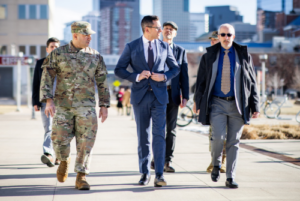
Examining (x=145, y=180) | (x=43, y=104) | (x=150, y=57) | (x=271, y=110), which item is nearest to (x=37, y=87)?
(x=43, y=104)

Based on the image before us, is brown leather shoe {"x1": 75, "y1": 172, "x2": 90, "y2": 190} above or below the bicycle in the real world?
above

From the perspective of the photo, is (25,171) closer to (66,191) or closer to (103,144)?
(66,191)

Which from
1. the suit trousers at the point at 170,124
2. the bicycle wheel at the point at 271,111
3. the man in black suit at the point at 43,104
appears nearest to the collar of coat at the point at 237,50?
the suit trousers at the point at 170,124

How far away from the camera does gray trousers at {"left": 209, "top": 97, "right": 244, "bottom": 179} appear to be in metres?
5.24

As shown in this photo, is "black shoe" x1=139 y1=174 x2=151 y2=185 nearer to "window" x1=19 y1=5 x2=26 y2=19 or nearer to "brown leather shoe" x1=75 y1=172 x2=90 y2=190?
"brown leather shoe" x1=75 y1=172 x2=90 y2=190

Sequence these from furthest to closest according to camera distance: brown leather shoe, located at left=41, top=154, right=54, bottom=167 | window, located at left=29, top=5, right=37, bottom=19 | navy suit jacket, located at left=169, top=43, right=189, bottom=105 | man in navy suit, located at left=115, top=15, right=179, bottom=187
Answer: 1. window, located at left=29, top=5, right=37, bottom=19
2. brown leather shoe, located at left=41, top=154, right=54, bottom=167
3. navy suit jacket, located at left=169, top=43, right=189, bottom=105
4. man in navy suit, located at left=115, top=15, right=179, bottom=187

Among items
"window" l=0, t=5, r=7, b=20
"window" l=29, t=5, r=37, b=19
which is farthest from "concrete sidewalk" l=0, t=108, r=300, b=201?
"window" l=0, t=5, r=7, b=20

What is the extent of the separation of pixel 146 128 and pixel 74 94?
98 cm

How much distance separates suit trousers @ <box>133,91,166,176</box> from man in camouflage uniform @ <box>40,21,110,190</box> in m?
0.59

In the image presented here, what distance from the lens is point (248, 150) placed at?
8.56 metres

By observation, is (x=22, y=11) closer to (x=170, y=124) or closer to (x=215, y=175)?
(x=170, y=124)

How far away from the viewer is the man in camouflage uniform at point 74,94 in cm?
504

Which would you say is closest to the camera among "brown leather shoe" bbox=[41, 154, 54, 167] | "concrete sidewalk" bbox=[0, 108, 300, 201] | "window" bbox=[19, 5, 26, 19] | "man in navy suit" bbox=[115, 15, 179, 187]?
"concrete sidewalk" bbox=[0, 108, 300, 201]

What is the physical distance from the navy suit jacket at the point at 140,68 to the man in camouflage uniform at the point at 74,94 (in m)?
0.41
